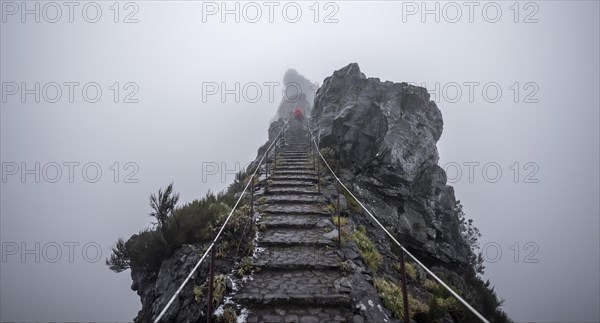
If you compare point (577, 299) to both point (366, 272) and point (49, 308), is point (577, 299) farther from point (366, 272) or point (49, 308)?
point (49, 308)

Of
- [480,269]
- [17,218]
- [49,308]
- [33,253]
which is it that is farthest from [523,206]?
[17,218]

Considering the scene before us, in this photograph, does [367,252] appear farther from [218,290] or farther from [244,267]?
[218,290]

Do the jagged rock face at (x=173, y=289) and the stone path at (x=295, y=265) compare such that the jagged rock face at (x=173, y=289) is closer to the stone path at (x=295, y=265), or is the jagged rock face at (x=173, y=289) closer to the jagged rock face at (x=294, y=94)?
the stone path at (x=295, y=265)

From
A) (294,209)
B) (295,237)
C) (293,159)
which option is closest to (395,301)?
(295,237)

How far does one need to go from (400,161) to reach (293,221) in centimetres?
867

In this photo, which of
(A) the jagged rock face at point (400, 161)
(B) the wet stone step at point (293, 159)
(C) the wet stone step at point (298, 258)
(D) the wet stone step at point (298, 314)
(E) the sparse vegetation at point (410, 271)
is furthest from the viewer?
(B) the wet stone step at point (293, 159)

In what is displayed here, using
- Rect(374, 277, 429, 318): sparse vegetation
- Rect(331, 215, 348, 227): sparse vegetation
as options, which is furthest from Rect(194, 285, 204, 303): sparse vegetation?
Rect(331, 215, 348, 227): sparse vegetation

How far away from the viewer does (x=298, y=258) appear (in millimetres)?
6625

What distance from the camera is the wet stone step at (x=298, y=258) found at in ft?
20.5

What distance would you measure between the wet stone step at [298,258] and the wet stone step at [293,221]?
3.82ft

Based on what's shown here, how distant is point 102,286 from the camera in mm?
116438

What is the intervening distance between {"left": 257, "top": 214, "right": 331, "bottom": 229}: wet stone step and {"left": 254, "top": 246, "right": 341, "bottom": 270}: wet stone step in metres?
1.16

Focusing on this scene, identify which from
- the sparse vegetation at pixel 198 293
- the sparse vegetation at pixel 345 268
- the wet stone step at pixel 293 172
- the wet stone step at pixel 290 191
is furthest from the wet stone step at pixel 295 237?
the wet stone step at pixel 293 172

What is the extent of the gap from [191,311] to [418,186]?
1388cm
